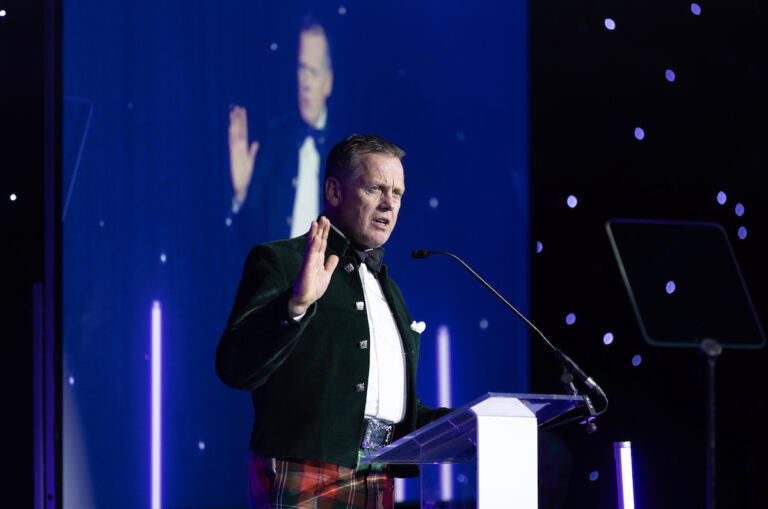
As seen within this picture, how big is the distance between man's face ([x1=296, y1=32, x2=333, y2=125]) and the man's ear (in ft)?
4.33

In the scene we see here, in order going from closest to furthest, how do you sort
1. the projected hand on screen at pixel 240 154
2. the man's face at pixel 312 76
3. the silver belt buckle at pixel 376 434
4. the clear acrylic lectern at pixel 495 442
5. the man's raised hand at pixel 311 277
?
the clear acrylic lectern at pixel 495 442 → the man's raised hand at pixel 311 277 → the silver belt buckle at pixel 376 434 → the projected hand on screen at pixel 240 154 → the man's face at pixel 312 76

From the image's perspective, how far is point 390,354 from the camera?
233 cm

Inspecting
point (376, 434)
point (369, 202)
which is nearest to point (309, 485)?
point (376, 434)

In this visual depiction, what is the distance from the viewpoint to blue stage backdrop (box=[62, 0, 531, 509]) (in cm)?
343

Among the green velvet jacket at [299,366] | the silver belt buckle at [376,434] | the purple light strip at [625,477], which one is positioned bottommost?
the purple light strip at [625,477]

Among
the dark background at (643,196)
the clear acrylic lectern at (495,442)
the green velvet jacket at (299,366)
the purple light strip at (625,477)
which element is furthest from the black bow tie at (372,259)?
the dark background at (643,196)

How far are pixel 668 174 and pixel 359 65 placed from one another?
1399 millimetres

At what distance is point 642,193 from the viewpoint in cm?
383

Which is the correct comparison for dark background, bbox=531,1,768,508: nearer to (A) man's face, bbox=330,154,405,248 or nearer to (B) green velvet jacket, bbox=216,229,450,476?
(A) man's face, bbox=330,154,405,248

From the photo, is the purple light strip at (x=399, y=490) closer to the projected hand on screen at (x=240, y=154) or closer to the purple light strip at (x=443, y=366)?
the purple light strip at (x=443, y=366)

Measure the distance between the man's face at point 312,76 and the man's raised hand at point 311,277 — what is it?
185 centimetres

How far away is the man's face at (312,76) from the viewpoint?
3787 mm
